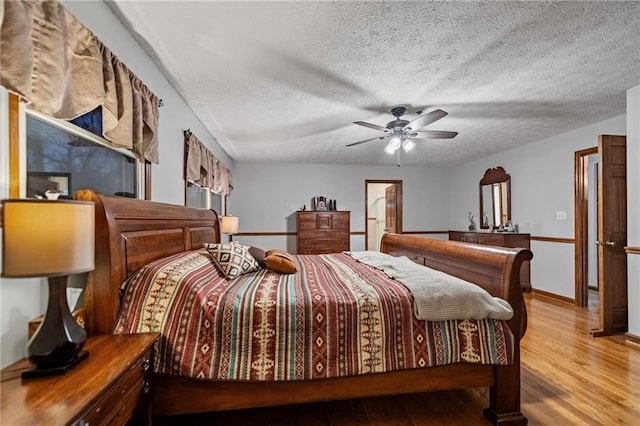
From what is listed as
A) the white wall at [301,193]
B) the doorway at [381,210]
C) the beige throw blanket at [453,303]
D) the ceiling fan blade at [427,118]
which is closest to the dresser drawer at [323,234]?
the white wall at [301,193]

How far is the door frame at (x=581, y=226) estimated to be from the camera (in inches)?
157

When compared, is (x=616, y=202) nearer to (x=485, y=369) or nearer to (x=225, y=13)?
(x=485, y=369)

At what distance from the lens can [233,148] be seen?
5074mm

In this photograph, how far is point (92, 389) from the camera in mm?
956

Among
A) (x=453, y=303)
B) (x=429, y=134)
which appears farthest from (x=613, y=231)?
(x=453, y=303)

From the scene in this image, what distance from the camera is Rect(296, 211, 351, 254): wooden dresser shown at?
582 centimetres

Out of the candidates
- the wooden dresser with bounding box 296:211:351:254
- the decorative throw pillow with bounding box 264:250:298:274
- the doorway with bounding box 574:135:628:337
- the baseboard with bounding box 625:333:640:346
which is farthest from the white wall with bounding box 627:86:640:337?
the wooden dresser with bounding box 296:211:351:254

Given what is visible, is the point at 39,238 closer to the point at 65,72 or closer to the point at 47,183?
the point at 47,183

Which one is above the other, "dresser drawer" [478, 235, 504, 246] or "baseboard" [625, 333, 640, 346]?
"dresser drawer" [478, 235, 504, 246]

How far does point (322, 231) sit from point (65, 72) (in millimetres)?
4833

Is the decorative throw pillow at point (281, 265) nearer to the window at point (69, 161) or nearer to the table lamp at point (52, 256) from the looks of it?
the window at point (69, 161)

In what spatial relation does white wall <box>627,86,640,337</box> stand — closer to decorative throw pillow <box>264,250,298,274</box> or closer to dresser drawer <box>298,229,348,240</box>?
decorative throw pillow <box>264,250,298,274</box>

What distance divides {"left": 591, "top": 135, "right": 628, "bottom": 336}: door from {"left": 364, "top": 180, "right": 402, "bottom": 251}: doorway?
3.93m

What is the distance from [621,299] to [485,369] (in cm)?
265
